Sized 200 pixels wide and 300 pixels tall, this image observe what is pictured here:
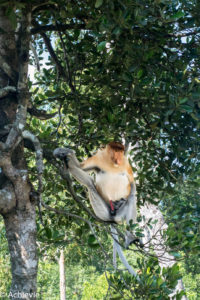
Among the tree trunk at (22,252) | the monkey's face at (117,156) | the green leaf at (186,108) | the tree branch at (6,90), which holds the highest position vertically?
the tree branch at (6,90)

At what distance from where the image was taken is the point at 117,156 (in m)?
3.41

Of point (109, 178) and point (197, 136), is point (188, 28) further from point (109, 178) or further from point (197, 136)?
point (109, 178)

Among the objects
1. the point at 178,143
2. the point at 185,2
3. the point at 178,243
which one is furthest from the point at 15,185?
A: the point at 185,2

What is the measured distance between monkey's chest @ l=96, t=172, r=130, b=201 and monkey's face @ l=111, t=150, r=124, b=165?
5.3 inches

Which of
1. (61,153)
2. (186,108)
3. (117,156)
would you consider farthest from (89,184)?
(186,108)

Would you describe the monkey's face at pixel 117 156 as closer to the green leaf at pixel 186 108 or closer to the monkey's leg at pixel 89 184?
the monkey's leg at pixel 89 184

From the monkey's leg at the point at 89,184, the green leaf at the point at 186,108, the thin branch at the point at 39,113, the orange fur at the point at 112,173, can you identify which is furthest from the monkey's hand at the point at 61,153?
the green leaf at the point at 186,108

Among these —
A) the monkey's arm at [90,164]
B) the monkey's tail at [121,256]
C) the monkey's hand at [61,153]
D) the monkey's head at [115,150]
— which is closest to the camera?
the monkey's tail at [121,256]

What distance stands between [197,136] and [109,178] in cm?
116

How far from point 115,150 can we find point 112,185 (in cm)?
36

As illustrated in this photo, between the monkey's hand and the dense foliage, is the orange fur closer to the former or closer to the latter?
the dense foliage

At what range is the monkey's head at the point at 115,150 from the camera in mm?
3371

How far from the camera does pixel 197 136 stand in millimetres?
2559

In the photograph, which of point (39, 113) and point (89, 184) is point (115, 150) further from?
point (39, 113)
